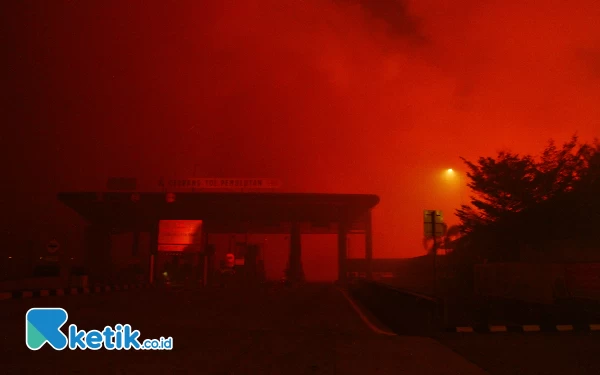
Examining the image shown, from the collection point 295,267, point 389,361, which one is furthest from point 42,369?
point 295,267

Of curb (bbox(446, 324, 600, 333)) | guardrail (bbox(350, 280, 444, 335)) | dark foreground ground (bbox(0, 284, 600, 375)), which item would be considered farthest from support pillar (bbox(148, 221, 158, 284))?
curb (bbox(446, 324, 600, 333))

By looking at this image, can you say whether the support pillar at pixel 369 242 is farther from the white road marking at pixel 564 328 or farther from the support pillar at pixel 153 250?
the white road marking at pixel 564 328

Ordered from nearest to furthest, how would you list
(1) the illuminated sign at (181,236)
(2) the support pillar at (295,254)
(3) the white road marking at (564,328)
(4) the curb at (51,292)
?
(3) the white road marking at (564,328), (4) the curb at (51,292), (1) the illuminated sign at (181,236), (2) the support pillar at (295,254)

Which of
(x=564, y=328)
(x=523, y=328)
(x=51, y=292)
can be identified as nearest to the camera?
(x=523, y=328)

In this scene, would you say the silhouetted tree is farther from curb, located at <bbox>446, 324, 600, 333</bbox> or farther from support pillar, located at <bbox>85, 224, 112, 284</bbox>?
support pillar, located at <bbox>85, 224, 112, 284</bbox>

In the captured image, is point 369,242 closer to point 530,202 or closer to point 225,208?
point 225,208

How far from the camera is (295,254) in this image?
69.8 m

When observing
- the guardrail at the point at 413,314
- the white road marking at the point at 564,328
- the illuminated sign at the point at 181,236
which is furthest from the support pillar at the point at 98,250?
the white road marking at the point at 564,328

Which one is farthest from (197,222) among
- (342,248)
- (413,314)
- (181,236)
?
(413,314)

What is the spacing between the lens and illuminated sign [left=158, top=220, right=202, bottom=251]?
51.0 m

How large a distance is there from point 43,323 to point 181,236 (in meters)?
44.2

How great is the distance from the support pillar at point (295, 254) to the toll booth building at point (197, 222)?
0.12m

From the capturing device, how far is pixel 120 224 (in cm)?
7094

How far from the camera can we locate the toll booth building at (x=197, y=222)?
181 feet
